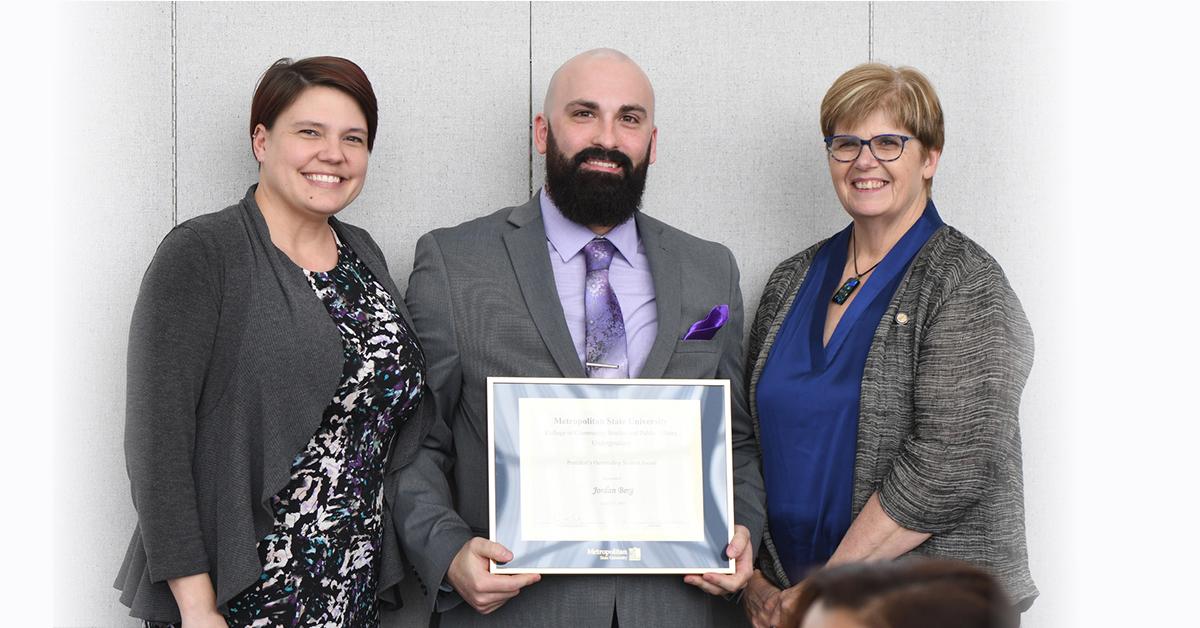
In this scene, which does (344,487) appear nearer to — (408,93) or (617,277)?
(617,277)

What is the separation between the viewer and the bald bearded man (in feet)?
7.89

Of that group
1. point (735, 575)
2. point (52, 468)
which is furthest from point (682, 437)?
point (52, 468)

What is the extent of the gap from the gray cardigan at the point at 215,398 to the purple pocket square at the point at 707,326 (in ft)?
2.87

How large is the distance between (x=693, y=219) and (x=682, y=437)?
3.51 feet

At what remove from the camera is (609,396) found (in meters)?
2.39

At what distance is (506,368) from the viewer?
8.18 feet

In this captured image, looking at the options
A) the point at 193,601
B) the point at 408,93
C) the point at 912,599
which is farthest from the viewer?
the point at 408,93

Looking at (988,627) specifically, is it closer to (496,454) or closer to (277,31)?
(496,454)

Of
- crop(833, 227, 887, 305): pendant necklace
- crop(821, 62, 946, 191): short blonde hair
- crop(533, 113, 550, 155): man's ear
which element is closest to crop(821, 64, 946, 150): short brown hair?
crop(821, 62, 946, 191): short blonde hair

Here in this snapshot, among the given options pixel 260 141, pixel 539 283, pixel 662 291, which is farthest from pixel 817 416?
pixel 260 141

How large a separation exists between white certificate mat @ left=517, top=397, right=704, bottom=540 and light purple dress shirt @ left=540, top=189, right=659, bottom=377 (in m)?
0.19

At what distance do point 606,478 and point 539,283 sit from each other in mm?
522

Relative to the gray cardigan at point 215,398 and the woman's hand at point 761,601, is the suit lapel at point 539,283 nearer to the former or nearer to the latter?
the gray cardigan at point 215,398

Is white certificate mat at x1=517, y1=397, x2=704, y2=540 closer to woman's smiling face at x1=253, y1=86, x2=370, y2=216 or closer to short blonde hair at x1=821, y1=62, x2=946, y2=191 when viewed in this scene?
woman's smiling face at x1=253, y1=86, x2=370, y2=216
